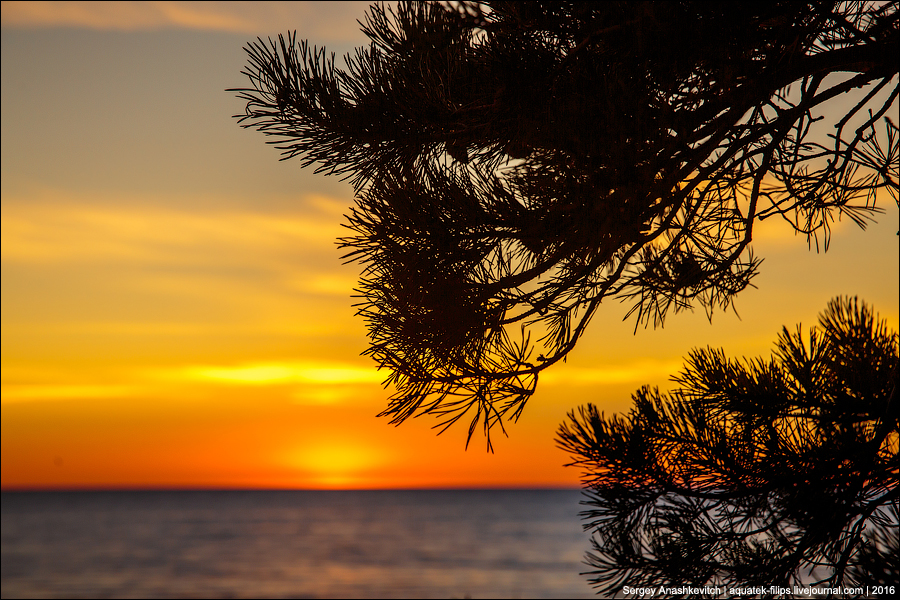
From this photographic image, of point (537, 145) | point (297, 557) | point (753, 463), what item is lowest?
point (297, 557)

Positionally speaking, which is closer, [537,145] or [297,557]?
[537,145]

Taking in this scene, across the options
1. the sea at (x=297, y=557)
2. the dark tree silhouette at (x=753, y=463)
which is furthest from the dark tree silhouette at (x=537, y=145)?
the sea at (x=297, y=557)

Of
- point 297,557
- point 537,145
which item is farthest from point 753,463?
point 297,557

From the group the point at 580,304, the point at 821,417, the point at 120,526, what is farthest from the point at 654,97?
the point at 120,526

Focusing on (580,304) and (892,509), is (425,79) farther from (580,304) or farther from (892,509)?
(892,509)

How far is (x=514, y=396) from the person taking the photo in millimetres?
2248

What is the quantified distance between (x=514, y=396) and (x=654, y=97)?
3.78ft

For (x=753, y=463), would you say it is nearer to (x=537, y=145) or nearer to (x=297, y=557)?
(x=537, y=145)

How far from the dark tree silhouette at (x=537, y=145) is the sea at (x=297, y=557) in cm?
1336

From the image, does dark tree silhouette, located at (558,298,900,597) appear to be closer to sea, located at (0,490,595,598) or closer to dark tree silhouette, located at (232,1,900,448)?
dark tree silhouette, located at (232,1,900,448)

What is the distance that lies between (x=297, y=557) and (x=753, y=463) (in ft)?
110

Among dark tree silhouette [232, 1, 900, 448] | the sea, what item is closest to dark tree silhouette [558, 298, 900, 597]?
dark tree silhouette [232, 1, 900, 448]

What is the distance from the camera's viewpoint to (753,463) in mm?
2533

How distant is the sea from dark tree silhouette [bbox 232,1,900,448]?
43.8 feet
